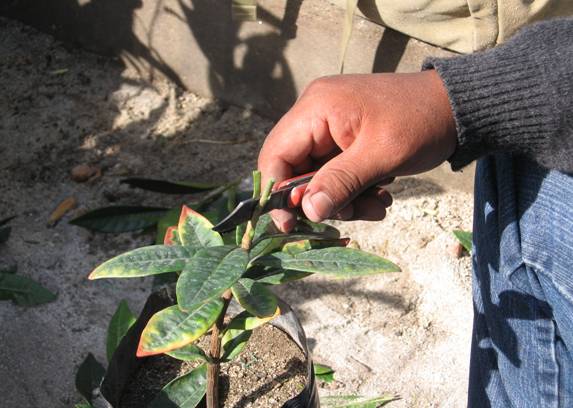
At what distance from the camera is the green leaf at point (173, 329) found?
112 centimetres

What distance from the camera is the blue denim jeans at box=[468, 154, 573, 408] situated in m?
1.39

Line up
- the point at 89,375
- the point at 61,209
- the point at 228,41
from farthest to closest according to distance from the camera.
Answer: the point at 228,41, the point at 61,209, the point at 89,375

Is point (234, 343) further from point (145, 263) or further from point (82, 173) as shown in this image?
point (82, 173)

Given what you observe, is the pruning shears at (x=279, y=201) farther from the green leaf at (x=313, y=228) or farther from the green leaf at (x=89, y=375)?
the green leaf at (x=89, y=375)

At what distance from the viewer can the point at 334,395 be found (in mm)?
2029

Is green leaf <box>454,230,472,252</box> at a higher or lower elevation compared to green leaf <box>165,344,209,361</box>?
lower

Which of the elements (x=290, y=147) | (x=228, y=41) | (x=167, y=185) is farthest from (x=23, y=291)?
(x=228, y=41)

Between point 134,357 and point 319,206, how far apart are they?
54 centimetres

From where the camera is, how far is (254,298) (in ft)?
3.90

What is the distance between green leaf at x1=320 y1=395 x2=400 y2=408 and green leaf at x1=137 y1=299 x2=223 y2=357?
861mm

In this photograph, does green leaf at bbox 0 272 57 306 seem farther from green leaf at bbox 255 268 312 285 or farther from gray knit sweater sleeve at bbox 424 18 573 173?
gray knit sweater sleeve at bbox 424 18 573 173

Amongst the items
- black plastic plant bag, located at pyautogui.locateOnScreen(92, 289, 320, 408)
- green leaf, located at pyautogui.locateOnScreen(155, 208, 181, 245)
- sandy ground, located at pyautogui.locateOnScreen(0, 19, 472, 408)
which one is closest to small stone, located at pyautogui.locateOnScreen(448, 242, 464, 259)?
sandy ground, located at pyautogui.locateOnScreen(0, 19, 472, 408)

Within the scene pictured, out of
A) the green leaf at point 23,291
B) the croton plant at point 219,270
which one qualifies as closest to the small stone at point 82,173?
the green leaf at point 23,291

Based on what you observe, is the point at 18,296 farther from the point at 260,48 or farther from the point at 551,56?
the point at 551,56
